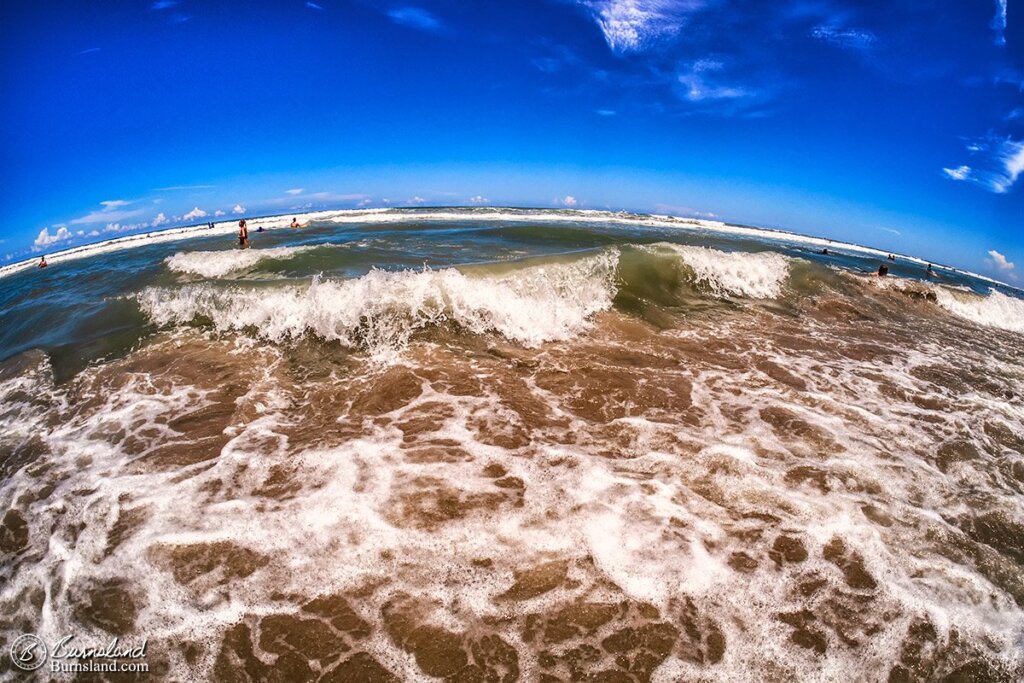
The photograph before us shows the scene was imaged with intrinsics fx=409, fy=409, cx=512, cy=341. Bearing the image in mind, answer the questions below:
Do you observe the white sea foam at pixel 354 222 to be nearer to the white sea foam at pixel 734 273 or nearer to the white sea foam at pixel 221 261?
the white sea foam at pixel 221 261

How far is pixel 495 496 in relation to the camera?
379cm

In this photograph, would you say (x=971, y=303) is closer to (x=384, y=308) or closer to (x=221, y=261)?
(x=384, y=308)

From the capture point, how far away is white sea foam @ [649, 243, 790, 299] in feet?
39.6

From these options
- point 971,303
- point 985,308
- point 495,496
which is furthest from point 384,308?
point 985,308

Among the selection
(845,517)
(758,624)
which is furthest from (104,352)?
(845,517)

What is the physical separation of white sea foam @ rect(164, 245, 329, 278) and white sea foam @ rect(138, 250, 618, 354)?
16.1ft

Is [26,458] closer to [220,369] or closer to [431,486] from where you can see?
[220,369]

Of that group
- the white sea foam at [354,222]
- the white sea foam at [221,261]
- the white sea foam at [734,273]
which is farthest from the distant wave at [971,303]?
the white sea foam at [354,222]

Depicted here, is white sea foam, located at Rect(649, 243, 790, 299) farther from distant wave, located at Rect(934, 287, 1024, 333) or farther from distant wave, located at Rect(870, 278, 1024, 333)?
distant wave, located at Rect(934, 287, 1024, 333)

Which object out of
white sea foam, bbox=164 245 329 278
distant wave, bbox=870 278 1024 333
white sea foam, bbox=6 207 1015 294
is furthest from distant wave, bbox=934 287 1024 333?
white sea foam, bbox=6 207 1015 294

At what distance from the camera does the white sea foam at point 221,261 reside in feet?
45.2

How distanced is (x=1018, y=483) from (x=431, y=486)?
6221mm

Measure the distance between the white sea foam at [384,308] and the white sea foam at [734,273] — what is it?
199 inches

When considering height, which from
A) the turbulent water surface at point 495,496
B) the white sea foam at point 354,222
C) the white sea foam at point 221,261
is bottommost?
the turbulent water surface at point 495,496
